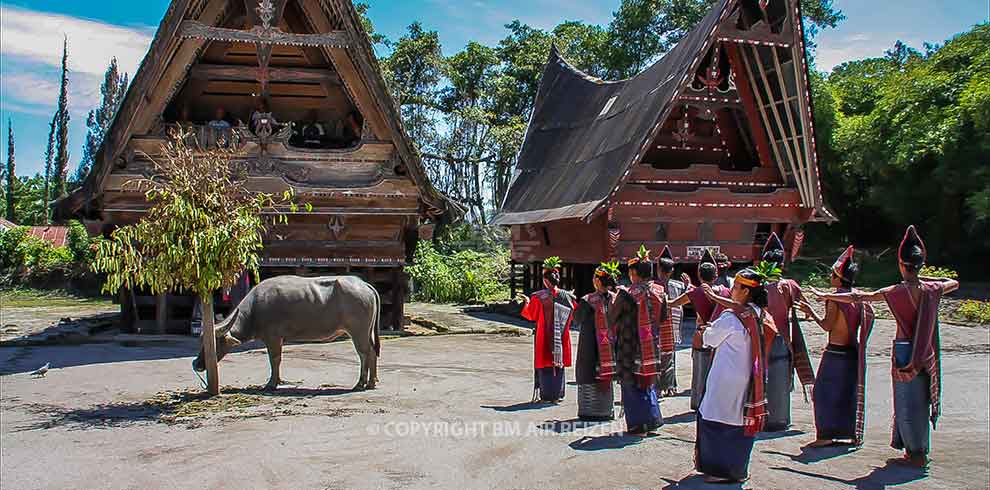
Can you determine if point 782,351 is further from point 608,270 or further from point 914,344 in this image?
point 608,270

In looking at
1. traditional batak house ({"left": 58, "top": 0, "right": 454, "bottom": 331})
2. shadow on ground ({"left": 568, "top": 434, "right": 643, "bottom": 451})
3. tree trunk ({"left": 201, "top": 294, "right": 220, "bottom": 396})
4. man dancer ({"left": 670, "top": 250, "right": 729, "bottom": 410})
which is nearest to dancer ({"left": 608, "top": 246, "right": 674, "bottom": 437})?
shadow on ground ({"left": 568, "top": 434, "right": 643, "bottom": 451})

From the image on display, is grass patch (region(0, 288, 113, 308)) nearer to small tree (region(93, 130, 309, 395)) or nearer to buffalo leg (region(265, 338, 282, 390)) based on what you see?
buffalo leg (region(265, 338, 282, 390))

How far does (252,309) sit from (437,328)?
28.6ft

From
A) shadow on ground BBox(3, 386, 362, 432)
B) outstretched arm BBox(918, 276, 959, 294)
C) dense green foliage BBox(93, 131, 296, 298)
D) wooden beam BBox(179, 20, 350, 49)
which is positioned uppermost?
wooden beam BBox(179, 20, 350, 49)

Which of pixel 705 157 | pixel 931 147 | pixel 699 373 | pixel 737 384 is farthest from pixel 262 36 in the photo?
pixel 931 147

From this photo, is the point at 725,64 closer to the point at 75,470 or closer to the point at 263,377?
the point at 263,377

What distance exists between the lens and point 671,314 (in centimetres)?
942

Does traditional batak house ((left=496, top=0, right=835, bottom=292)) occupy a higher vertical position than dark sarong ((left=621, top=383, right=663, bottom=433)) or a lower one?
higher

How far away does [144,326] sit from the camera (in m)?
16.5

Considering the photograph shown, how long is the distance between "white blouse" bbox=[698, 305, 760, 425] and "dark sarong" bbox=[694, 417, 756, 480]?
0.08 m

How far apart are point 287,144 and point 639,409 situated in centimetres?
1076

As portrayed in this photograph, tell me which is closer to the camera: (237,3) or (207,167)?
(207,167)

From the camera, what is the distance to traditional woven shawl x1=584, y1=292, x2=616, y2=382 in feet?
27.5

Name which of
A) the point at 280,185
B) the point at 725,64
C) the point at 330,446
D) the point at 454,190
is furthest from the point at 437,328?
the point at 454,190
